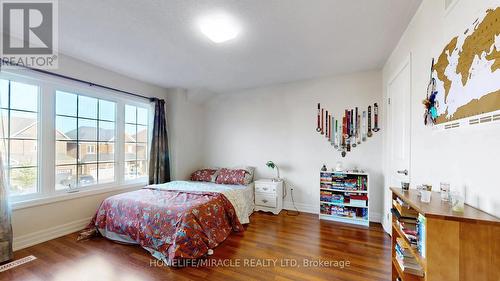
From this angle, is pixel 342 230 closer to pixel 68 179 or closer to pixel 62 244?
pixel 62 244

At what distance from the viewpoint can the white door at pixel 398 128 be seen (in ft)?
6.74

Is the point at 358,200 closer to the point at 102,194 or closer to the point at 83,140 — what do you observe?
the point at 102,194

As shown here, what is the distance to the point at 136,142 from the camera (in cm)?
367

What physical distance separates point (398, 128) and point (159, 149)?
12.3 feet

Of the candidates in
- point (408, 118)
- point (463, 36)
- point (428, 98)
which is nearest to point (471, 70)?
point (463, 36)

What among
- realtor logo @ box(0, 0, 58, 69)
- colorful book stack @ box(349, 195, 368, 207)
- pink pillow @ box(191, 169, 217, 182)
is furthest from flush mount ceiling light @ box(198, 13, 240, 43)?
colorful book stack @ box(349, 195, 368, 207)

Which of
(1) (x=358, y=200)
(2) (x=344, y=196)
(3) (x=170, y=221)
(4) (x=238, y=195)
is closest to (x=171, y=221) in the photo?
(3) (x=170, y=221)

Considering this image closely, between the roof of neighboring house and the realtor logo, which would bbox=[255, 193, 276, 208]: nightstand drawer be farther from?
the realtor logo

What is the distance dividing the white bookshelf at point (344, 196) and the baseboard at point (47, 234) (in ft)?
11.7

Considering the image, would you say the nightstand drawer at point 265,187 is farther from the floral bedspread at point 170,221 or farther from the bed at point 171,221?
the floral bedspread at point 170,221

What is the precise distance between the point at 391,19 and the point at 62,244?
4.34 meters

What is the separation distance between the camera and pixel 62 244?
2.38m

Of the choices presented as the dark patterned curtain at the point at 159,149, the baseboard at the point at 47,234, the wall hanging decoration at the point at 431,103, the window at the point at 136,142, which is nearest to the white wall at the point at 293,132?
the dark patterned curtain at the point at 159,149

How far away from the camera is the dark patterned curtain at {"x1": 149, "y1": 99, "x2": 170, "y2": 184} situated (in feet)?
12.1
